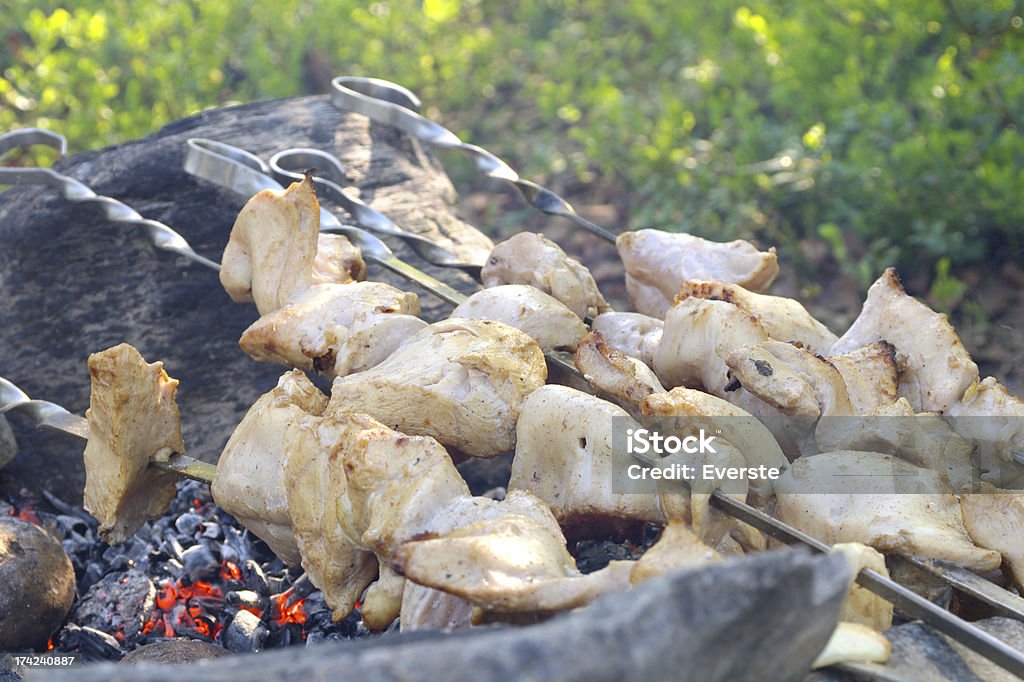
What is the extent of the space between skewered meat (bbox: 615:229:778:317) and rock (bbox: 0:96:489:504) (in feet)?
2.24

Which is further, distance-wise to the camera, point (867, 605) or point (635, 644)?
point (867, 605)

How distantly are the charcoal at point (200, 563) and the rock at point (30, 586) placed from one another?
0.28 meters

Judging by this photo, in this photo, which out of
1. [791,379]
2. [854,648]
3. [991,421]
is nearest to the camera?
[854,648]

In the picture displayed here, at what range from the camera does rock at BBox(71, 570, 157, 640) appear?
8.28 ft

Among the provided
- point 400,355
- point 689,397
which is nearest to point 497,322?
point 400,355

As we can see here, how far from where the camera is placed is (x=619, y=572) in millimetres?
1538

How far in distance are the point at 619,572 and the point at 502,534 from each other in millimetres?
209

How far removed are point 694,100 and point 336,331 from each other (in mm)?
4573

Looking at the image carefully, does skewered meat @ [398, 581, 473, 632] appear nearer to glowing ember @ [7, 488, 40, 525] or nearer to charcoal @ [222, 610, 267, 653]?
charcoal @ [222, 610, 267, 653]

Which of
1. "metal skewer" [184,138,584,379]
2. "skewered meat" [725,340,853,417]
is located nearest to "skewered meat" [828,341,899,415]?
"skewered meat" [725,340,853,417]

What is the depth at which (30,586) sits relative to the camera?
93.7 inches

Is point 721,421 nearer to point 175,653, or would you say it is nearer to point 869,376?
point 869,376

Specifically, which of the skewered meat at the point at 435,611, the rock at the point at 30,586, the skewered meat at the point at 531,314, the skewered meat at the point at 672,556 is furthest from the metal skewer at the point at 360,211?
the skewered meat at the point at 672,556

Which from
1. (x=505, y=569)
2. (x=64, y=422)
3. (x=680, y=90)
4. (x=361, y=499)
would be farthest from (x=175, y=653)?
(x=680, y=90)
